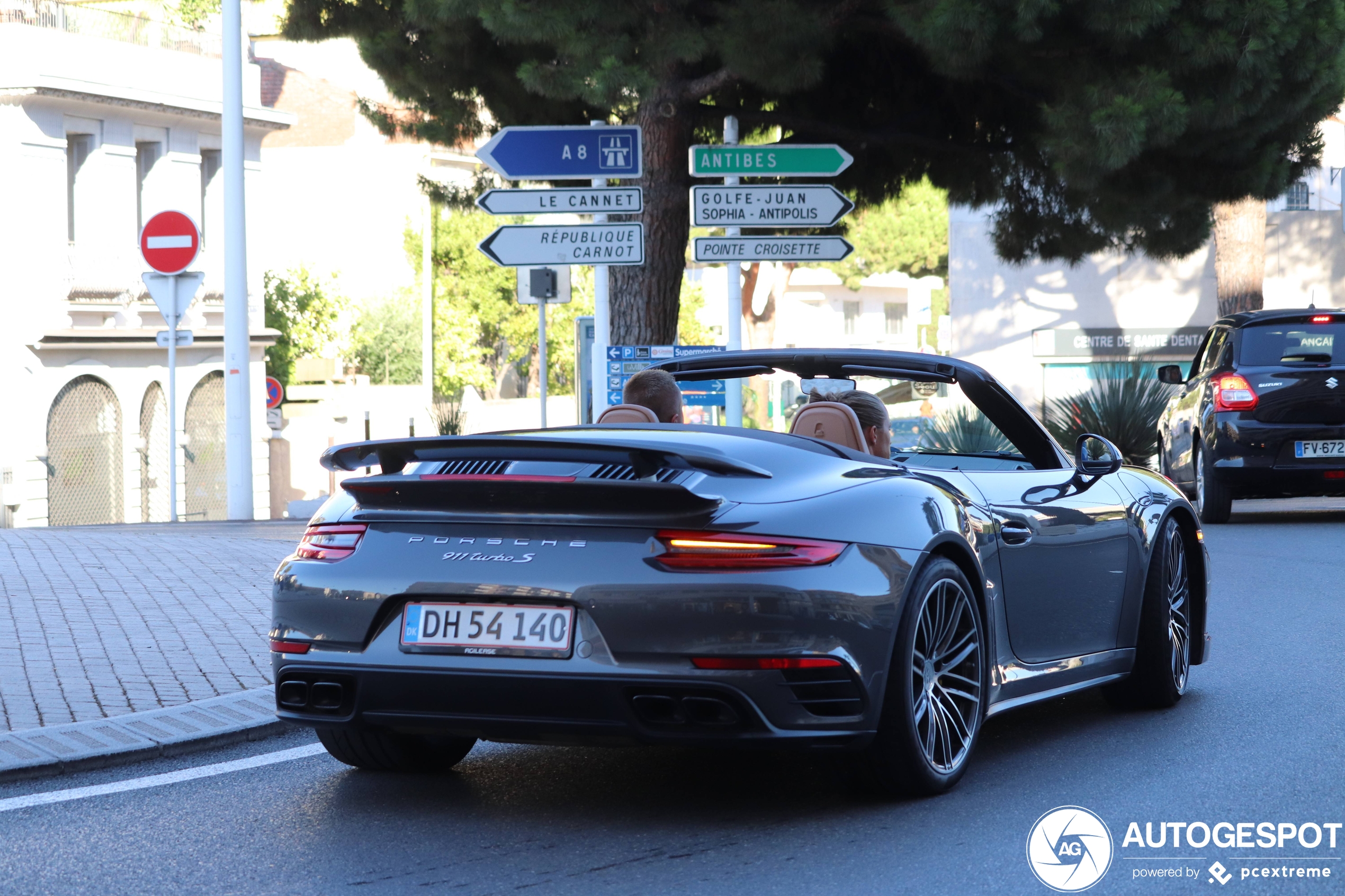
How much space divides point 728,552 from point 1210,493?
11347mm

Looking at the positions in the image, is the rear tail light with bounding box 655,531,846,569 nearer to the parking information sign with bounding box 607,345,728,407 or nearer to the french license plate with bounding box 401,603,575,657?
the french license plate with bounding box 401,603,575,657

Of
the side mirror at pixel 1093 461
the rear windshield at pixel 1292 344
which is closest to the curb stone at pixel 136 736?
the side mirror at pixel 1093 461

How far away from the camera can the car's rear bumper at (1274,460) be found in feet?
47.4

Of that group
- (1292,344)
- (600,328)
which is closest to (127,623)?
(600,328)

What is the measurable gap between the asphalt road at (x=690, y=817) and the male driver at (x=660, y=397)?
1172mm

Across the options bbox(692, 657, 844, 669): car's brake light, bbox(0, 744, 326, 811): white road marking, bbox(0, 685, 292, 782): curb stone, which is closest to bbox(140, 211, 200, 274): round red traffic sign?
bbox(0, 685, 292, 782): curb stone

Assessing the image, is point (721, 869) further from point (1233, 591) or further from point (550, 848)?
point (1233, 591)

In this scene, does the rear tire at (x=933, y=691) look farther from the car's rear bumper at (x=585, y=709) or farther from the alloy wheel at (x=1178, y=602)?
the alloy wheel at (x=1178, y=602)

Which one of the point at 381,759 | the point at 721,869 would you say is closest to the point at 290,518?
the point at 381,759

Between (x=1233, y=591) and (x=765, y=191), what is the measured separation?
5.80 m

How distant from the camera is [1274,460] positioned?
14562 millimetres

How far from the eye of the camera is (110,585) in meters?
10.4

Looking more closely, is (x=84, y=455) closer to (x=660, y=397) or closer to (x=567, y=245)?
(x=567, y=245)

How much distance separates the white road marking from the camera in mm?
5312
